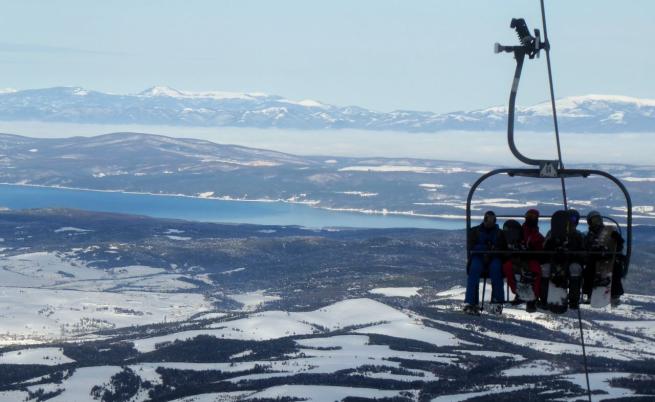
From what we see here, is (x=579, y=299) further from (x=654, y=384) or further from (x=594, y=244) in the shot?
(x=654, y=384)

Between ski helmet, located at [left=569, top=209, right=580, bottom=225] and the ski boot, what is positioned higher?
ski helmet, located at [left=569, top=209, right=580, bottom=225]

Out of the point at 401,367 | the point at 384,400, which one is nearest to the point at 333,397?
the point at 384,400

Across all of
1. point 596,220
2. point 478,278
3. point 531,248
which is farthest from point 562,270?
point 478,278

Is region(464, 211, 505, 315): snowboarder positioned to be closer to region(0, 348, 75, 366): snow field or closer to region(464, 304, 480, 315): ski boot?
region(464, 304, 480, 315): ski boot

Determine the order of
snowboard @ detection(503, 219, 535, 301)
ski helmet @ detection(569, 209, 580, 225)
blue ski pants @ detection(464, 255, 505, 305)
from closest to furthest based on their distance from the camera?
ski helmet @ detection(569, 209, 580, 225) < snowboard @ detection(503, 219, 535, 301) < blue ski pants @ detection(464, 255, 505, 305)

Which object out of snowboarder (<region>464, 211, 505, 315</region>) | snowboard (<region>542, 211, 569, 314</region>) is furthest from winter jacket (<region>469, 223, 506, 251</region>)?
snowboard (<region>542, 211, 569, 314</region>)

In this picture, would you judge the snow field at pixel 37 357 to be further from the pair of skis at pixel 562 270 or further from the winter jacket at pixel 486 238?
the pair of skis at pixel 562 270

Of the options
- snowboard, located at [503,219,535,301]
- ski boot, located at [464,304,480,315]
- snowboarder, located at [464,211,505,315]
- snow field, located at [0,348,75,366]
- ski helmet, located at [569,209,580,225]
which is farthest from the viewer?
snow field, located at [0,348,75,366]

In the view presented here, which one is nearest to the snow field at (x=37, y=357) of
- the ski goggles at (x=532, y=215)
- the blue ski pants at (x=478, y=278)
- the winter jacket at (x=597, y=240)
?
the blue ski pants at (x=478, y=278)
